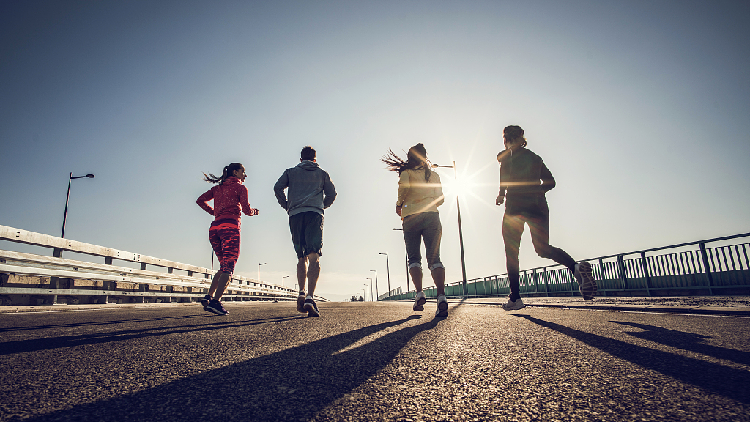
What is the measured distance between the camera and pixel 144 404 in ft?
4.37

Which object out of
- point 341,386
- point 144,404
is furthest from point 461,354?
point 144,404

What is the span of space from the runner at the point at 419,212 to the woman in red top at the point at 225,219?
93.7 inches

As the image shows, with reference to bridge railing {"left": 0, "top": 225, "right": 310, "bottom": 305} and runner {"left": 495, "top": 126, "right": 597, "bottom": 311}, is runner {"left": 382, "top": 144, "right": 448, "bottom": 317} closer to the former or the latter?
runner {"left": 495, "top": 126, "right": 597, "bottom": 311}

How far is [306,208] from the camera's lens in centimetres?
567

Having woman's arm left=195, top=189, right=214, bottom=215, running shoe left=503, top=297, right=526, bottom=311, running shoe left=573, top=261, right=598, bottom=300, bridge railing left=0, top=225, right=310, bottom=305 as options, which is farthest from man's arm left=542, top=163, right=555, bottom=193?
bridge railing left=0, top=225, right=310, bottom=305

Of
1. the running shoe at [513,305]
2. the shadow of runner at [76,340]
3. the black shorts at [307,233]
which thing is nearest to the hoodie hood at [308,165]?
the black shorts at [307,233]

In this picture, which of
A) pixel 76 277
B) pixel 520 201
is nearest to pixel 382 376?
pixel 520 201

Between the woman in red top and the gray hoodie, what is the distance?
56 centimetres

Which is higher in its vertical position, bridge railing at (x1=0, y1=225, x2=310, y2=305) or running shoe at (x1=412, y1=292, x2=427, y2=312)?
bridge railing at (x1=0, y1=225, x2=310, y2=305)

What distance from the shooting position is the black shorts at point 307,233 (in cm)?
559

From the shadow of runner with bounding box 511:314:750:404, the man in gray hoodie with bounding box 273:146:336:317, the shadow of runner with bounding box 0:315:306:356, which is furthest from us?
the man in gray hoodie with bounding box 273:146:336:317

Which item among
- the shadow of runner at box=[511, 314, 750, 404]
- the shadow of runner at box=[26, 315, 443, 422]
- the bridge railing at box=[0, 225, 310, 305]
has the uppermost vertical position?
the bridge railing at box=[0, 225, 310, 305]

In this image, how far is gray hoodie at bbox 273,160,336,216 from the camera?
18.8ft

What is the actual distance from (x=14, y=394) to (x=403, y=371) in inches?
60.1
